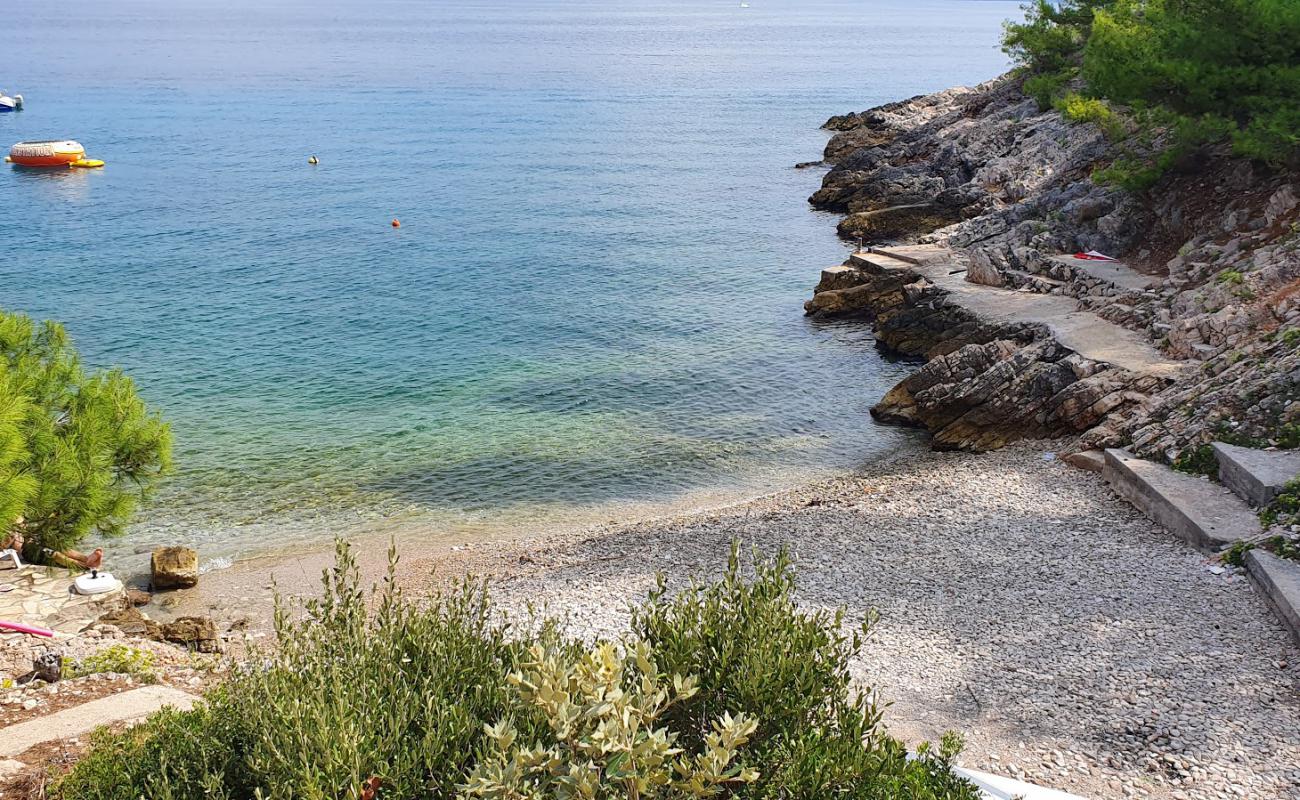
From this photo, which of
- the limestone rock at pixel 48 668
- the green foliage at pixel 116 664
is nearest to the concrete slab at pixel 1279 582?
the green foliage at pixel 116 664

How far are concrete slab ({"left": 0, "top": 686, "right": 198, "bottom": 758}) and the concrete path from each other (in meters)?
18.4

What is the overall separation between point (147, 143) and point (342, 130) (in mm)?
12682

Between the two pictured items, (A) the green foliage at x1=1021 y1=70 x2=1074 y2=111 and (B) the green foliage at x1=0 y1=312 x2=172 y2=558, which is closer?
(B) the green foliage at x1=0 y1=312 x2=172 y2=558

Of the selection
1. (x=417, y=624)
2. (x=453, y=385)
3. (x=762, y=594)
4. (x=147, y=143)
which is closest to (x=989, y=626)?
(x=762, y=594)

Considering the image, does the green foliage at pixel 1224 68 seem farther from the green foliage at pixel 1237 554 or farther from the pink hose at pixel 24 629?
the pink hose at pixel 24 629

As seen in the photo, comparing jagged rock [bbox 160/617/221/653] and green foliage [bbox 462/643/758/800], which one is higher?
green foliage [bbox 462/643/758/800]

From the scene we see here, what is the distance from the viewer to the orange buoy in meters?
59.0

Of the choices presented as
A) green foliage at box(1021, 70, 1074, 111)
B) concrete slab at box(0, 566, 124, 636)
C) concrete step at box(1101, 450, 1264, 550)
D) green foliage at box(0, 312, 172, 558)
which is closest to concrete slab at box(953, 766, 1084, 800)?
concrete step at box(1101, 450, 1264, 550)

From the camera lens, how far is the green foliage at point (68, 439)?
1535cm

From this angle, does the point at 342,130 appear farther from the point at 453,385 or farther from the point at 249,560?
the point at 249,560

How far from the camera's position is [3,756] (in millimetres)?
9250

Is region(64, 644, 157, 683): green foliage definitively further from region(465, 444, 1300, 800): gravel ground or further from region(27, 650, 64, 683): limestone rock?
region(465, 444, 1300, 800): gravel ground

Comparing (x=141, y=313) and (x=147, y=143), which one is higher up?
(x=147, y=143)

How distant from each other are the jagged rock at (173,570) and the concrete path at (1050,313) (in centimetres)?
1815
